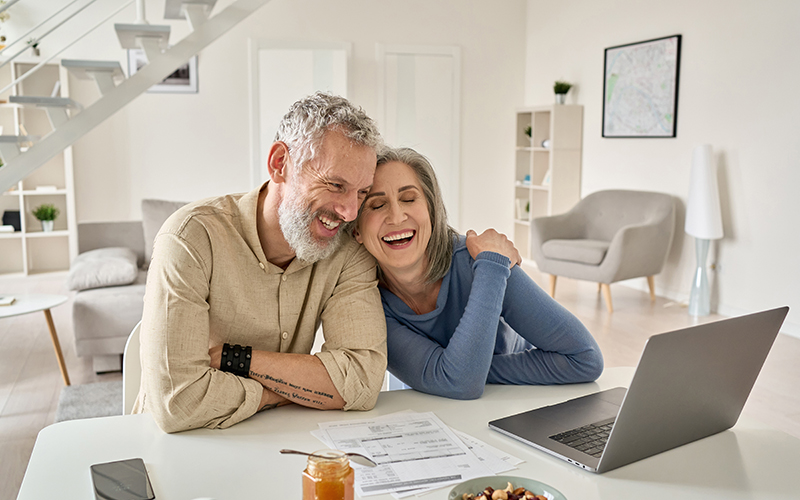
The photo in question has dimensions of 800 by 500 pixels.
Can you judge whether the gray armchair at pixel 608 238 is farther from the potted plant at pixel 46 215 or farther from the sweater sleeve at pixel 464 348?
the potted plant at pixel 46 215

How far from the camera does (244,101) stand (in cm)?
717

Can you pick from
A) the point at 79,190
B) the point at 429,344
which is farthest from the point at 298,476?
the point at 79,190

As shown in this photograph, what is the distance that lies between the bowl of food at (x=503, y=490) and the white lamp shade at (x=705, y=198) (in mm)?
4509

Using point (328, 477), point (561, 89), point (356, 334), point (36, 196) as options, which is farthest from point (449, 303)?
point (36, 196)

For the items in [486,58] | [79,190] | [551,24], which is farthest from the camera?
[486,58]

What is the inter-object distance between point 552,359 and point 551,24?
6575 mm

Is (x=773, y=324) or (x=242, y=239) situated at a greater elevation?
(x=242, y=239)

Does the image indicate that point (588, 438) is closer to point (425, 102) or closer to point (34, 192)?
point (34, 192)

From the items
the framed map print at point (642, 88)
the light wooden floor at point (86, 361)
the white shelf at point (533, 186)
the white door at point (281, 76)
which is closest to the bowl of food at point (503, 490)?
the light wooden floor at point (86, 361)

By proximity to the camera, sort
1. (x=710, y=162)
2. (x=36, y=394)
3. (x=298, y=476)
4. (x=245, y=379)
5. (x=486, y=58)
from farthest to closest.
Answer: (x=486, y=58) < (x=710, y=162) < (x=36, y=394) < (x=245, y=379) < (x=298, y=476)

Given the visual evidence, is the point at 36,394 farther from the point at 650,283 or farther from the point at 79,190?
the point at 650,283

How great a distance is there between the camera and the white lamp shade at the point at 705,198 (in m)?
4.98

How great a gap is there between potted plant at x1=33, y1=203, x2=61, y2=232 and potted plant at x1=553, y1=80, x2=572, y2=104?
16.9 feet

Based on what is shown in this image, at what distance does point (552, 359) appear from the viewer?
1565mm
